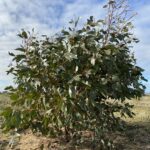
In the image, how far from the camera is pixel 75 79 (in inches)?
239

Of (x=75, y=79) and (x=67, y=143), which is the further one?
(x=67, y=143)

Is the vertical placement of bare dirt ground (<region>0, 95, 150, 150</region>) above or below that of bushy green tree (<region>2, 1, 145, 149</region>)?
below

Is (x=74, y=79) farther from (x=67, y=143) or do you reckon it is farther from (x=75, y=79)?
(x=67, y=143)

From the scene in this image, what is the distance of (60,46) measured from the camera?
6336mm

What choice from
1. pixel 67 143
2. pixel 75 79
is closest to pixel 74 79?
pixel 75 79

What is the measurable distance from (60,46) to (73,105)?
0.95 meters

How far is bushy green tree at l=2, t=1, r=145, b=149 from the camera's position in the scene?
20.7 ft

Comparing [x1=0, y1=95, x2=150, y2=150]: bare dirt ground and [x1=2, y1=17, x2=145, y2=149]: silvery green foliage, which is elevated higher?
[x1=2, y1=17, x2=145, y2=149]: silvery green foliage

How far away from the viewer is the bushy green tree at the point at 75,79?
20.7 feet

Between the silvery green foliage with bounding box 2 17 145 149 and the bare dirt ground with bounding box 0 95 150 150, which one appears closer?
the silvery green foliage with bounding box 2 17 145 149

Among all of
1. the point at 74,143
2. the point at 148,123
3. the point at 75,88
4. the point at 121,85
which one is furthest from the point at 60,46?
the point at 148,123

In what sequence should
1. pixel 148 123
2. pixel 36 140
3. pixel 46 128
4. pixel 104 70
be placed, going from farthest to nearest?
1. pixel 148 123
2. pixel 36 140
3. pixel 46 128
4. pixel 104 70

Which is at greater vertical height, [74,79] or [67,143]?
[74,79]

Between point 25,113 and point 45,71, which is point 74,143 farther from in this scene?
point 45,71
